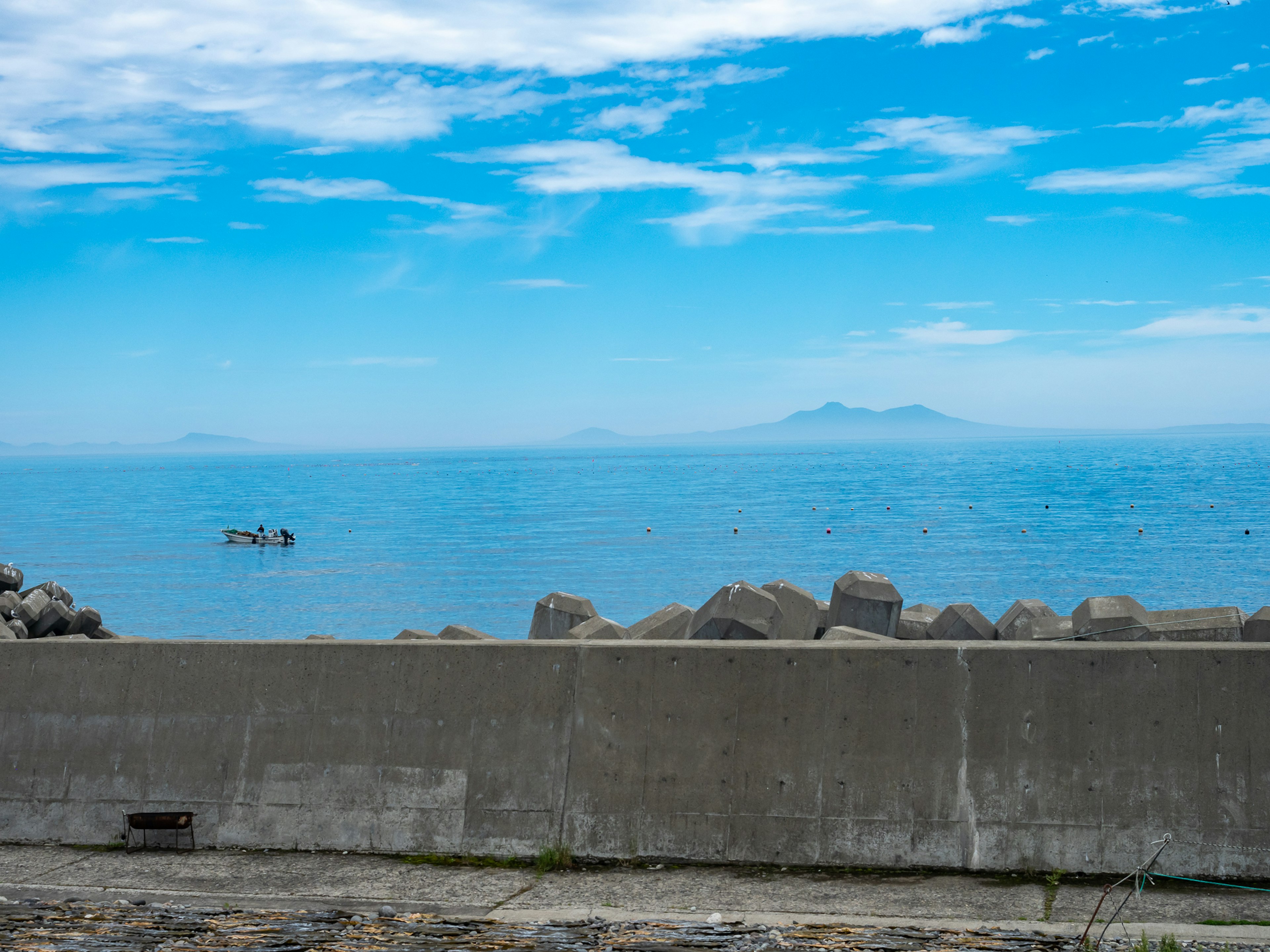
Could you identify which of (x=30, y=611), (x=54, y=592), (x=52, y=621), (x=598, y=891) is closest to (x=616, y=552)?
(x=54, y=592)

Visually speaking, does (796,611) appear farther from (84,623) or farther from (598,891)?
(84,623)

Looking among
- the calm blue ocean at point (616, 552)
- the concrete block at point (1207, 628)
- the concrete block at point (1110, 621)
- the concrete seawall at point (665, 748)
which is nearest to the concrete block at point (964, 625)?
the concrete block at point (1110, 621)

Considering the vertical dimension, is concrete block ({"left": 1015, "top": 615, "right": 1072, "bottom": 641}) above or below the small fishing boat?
above

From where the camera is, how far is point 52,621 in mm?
10211

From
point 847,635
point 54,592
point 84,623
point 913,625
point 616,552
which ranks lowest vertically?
point 616,552

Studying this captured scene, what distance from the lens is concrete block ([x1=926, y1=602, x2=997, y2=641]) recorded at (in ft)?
30.6

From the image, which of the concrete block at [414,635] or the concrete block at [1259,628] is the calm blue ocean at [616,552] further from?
the concrete block at [1259,628]

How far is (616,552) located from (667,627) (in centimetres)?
6253

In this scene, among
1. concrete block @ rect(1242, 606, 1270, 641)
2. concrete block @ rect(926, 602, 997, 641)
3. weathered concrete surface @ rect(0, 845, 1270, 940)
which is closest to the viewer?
weathered concrete surface @ rect(0, 845, 1270, 940)

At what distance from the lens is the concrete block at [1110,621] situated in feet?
26.4

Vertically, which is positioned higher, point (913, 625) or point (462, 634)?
point (913, 625)

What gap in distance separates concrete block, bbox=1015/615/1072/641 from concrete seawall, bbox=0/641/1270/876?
6.18 ft

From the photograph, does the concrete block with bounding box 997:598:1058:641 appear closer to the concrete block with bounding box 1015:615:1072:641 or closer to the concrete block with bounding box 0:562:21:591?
the concrete block with bounding box 1015:615:1072:641

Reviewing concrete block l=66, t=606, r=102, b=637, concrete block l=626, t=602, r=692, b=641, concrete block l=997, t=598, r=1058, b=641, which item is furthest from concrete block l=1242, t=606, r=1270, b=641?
concrete block l=66, t=606, r=102, b=637
